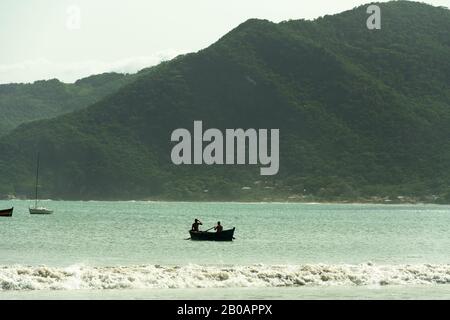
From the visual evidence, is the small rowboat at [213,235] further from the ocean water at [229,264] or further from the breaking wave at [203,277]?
the breaking wave at [203,277]

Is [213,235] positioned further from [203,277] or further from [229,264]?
[203,277]

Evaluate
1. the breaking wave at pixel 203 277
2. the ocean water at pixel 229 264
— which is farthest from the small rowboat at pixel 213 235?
the breaking wave at pixel 203 277

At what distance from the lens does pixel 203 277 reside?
3272 cm

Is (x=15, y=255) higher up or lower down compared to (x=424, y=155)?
lower down

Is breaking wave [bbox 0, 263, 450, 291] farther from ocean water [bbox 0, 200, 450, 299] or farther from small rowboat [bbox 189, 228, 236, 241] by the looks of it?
small rowboat [bbox 189, 228, 236, 241]

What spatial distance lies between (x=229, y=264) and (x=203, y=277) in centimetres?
1240

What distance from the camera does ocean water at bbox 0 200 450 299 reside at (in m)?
30.3

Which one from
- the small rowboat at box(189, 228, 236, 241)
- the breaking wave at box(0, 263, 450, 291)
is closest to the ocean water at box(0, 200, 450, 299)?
the breaking wave at box(0, 263, 450, 291)

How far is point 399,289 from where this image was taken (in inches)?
1238
